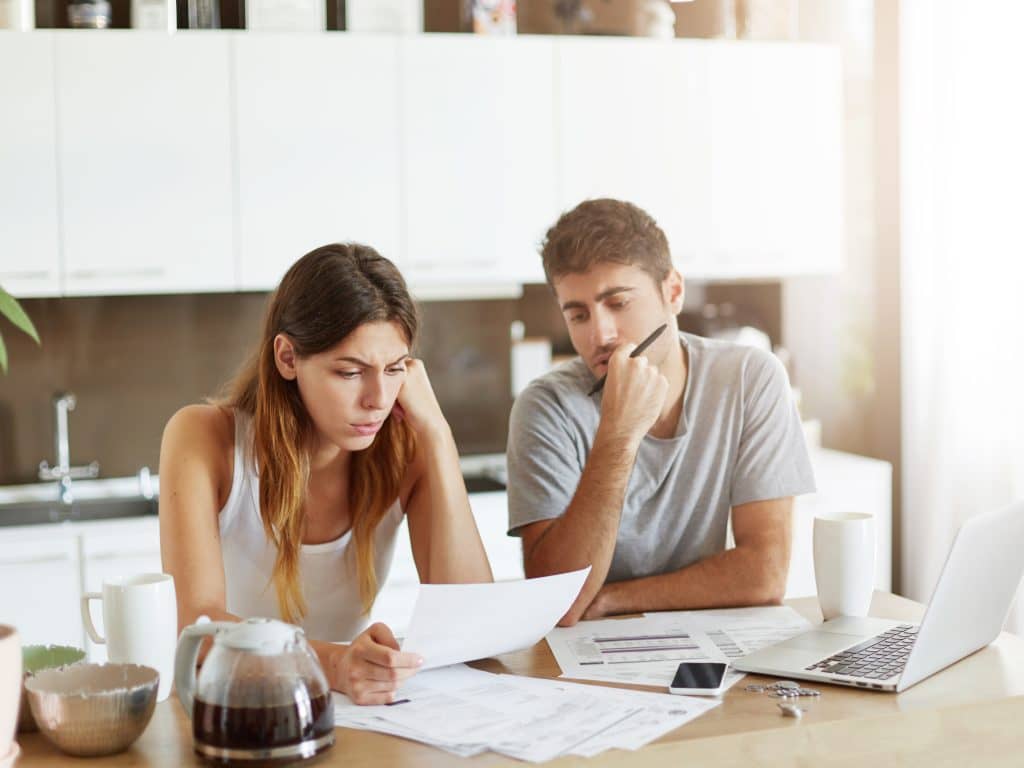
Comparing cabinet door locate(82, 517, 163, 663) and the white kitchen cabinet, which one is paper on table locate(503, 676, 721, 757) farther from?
the white kitchen cabinet

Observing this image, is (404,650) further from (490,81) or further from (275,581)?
(490,81)

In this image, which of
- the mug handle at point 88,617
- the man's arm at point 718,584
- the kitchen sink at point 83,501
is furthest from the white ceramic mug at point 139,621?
the kitchen sink at point 83,501

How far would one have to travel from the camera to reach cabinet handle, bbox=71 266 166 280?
3.33 meters

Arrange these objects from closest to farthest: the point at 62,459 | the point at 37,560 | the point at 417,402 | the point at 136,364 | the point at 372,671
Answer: the point at 372,671 < the point at 417,402 < the point at 37,560 < the point at 62,459 < the point at 136,364

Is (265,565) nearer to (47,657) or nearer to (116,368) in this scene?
(47,657)

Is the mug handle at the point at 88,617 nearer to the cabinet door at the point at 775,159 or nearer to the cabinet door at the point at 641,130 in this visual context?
the cabinet door at the point at 641,130

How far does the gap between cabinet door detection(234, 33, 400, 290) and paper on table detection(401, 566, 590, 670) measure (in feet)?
6.56

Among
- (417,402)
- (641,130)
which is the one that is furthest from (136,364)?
(417,402)

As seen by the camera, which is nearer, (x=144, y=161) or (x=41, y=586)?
(x=41, y=586)

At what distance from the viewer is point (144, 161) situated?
335 centimetres

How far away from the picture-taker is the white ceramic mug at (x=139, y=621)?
1.49m

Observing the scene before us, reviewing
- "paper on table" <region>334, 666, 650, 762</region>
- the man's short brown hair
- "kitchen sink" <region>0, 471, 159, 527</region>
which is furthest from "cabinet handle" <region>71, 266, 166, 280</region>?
"paper on table" <region>334, 666, 650, 762</region>

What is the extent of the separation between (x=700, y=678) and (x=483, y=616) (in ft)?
0.90

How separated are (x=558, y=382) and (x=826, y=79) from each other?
82.6 inches
